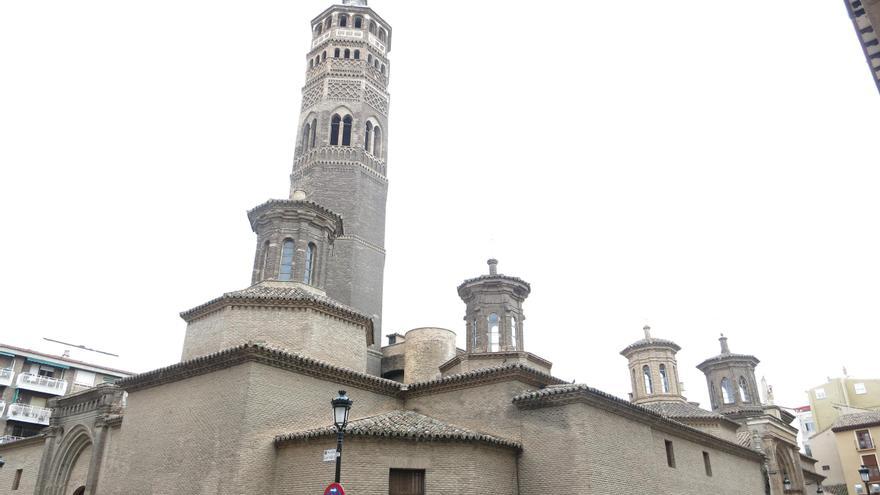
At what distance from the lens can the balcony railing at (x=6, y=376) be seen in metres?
33.5

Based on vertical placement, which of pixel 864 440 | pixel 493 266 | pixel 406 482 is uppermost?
pixel 493 266

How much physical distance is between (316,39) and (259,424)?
19.4 m

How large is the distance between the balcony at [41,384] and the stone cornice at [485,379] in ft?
87.9

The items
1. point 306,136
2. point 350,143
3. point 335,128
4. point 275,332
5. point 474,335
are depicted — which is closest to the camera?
point 275,332

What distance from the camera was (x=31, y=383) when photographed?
1353 inches

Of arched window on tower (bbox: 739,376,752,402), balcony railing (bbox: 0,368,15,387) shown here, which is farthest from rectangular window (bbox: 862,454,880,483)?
balcony railing (bbox: 0,368,15,387)

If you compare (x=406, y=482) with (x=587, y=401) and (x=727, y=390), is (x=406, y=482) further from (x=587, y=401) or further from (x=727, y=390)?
(x=727, y=390)

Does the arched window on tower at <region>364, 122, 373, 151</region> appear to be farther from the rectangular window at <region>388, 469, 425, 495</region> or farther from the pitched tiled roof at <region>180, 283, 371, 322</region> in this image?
the rectangular window at <region>388, 469, 425, 495</region>

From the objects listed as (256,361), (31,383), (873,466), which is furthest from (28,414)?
(873,466)

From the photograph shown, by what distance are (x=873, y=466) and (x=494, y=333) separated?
29.3 metres

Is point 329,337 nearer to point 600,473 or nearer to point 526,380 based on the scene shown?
point 526,380

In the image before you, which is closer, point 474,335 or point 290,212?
point 290,212

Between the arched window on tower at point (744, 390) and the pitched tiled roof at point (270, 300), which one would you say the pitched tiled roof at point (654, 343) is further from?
the pitched tiled roof at point (270, 300)

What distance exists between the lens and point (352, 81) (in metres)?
26.4
